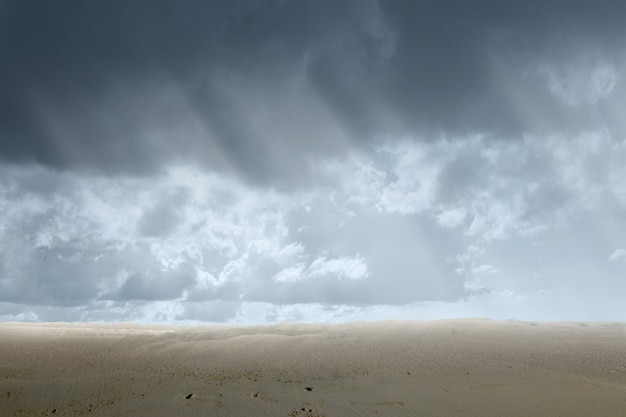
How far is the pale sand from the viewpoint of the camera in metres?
15.0

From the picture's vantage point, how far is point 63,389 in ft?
58.2

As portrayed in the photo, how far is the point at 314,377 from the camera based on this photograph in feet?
64.0

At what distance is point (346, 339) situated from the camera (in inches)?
1259

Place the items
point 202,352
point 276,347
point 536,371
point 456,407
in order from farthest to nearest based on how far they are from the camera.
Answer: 1. point 276,347
2. point 202,352
3. point 536,371
4. point 456,407

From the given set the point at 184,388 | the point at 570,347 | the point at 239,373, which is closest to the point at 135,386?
the point at 184,388

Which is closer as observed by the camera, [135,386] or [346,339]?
[135,386]

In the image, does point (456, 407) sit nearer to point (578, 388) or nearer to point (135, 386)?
point (578, 388)

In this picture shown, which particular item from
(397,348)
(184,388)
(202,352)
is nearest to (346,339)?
(397,348)

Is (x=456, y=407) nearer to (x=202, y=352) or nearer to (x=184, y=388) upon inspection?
(x=184, y=388)

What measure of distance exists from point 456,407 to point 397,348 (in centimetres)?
1208

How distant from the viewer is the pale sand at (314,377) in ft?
49.3

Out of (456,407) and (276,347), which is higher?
(276,347)

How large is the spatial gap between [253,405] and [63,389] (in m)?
8.77

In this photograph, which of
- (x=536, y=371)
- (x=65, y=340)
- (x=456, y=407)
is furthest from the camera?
(x=65, y=340)
